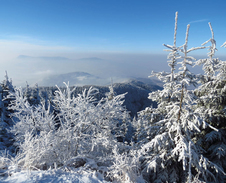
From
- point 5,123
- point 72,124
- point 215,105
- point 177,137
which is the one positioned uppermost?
point 215,105

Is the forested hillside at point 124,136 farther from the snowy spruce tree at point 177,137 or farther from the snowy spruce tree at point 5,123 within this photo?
the snowy spruce tree at point 5,123

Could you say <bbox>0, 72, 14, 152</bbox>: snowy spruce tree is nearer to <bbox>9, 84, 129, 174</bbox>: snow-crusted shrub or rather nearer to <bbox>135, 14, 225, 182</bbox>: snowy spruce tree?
<bbox>9, 84, 129, 174</bbox>: snow-crusted shrub

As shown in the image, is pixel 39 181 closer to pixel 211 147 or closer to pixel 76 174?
pixel 76 174

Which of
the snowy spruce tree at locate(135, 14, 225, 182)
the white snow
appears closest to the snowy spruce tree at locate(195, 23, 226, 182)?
the snowy spruce tree at locate(135, 14, 225, 182)

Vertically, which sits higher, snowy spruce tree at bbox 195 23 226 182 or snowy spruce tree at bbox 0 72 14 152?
snowy spruce tree at bbox 195 23 226 182

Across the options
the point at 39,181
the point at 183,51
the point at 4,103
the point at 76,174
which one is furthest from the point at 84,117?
the point at 4,103

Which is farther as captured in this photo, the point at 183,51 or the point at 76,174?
the point at 183,51

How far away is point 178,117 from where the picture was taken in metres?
6.26

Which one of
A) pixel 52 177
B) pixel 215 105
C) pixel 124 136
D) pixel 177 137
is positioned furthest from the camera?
pixel 215 105

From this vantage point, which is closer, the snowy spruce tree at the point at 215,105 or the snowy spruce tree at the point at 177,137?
the snowy spruce tree at the point at 177,137

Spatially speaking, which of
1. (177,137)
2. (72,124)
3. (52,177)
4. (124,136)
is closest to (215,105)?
(177,137)

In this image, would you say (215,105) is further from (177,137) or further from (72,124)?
(72,124)

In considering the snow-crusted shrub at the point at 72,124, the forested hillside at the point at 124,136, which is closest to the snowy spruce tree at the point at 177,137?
the forested hillside at the point at 124,136

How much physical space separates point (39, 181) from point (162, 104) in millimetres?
6352
